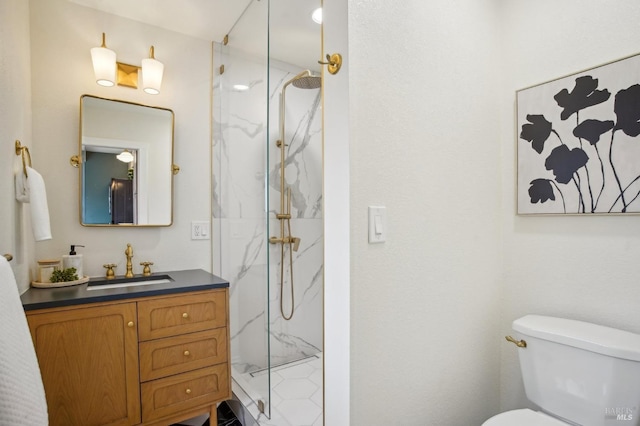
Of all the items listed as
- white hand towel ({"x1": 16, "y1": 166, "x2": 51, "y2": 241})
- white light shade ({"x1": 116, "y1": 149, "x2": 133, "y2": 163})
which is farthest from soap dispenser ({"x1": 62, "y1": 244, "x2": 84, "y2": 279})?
white light shade ({"x1": 116, "y1": 149, "x2": 133, "y2": 163})

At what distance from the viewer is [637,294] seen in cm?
123

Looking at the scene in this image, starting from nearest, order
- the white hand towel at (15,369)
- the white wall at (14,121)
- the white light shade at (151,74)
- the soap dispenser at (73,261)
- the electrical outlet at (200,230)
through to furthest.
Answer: the white hand towel at (15,369) < the white wall at (14,121) < the soap dispenser at (73,261) < the white light shade at (151,74) < the electrical outlet at (200,230)

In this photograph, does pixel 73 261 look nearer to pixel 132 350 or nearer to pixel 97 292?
pixel 97 292

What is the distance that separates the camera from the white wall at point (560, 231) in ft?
4.15

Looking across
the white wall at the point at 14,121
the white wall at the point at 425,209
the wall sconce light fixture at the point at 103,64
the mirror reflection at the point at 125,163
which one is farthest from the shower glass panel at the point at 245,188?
the white wall at the point at 14,121

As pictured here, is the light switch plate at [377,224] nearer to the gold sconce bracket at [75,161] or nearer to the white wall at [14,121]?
the white wall at [14,121]

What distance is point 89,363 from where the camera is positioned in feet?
4.73

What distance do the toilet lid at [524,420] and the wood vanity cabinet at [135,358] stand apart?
1.35 m

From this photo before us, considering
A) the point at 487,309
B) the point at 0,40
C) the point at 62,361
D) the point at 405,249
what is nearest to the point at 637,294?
the point at 487,309

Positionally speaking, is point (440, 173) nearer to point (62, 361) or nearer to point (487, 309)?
point (487, 309)

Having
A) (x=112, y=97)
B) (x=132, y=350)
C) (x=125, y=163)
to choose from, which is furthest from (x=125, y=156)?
(x=132, y=350)

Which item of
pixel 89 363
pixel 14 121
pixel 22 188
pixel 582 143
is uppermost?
pixel 14 121

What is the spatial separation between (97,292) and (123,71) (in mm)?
1359

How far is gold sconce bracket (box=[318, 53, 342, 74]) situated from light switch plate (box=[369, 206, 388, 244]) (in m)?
0.48
